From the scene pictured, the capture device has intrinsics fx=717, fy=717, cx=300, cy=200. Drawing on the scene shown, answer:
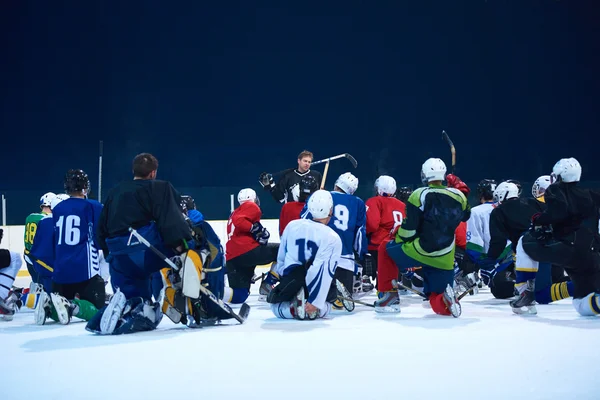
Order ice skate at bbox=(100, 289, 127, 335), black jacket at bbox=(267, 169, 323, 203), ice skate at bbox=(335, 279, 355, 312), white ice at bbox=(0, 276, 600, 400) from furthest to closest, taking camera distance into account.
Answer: black jacket at bbox=(267, 169, 323, 203) → ice skate at bbox=(335, 279, 355, 312) → ice skate at bbox=(100, 289, 127, 335) → white ice at bbox=(0, 276, 600, 400)

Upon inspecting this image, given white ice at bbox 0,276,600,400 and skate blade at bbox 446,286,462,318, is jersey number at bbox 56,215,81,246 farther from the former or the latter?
skate blade at bbox 446,286,462,318

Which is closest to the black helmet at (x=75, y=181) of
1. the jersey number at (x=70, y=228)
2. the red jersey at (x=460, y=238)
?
the jersey number at (x=70, y=228)

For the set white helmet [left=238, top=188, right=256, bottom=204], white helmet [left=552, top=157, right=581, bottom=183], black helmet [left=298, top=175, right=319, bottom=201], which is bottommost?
white helmet [left=238, top=188, right=256, bottom=204]

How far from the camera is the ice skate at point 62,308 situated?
14.4ft

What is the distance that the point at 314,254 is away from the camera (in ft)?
14.5

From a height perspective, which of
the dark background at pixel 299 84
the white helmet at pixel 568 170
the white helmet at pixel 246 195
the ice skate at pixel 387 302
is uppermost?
the dark background at pixel 299 84

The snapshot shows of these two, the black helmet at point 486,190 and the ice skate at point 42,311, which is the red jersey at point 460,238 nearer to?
the black helmet at point 486,190

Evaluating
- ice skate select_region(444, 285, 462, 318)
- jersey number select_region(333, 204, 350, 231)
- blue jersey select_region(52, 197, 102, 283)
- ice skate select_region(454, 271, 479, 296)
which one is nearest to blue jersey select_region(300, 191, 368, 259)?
jersey number select_region(333, 204, 350, 231)

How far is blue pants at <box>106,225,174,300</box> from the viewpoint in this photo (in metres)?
3.83

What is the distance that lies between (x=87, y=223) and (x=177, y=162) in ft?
23.2

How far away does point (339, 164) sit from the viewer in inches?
447

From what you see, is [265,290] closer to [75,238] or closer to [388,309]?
[388,309]

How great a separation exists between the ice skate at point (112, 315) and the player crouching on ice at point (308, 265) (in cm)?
106

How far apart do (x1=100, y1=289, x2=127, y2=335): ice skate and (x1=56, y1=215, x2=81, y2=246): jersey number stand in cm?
94
